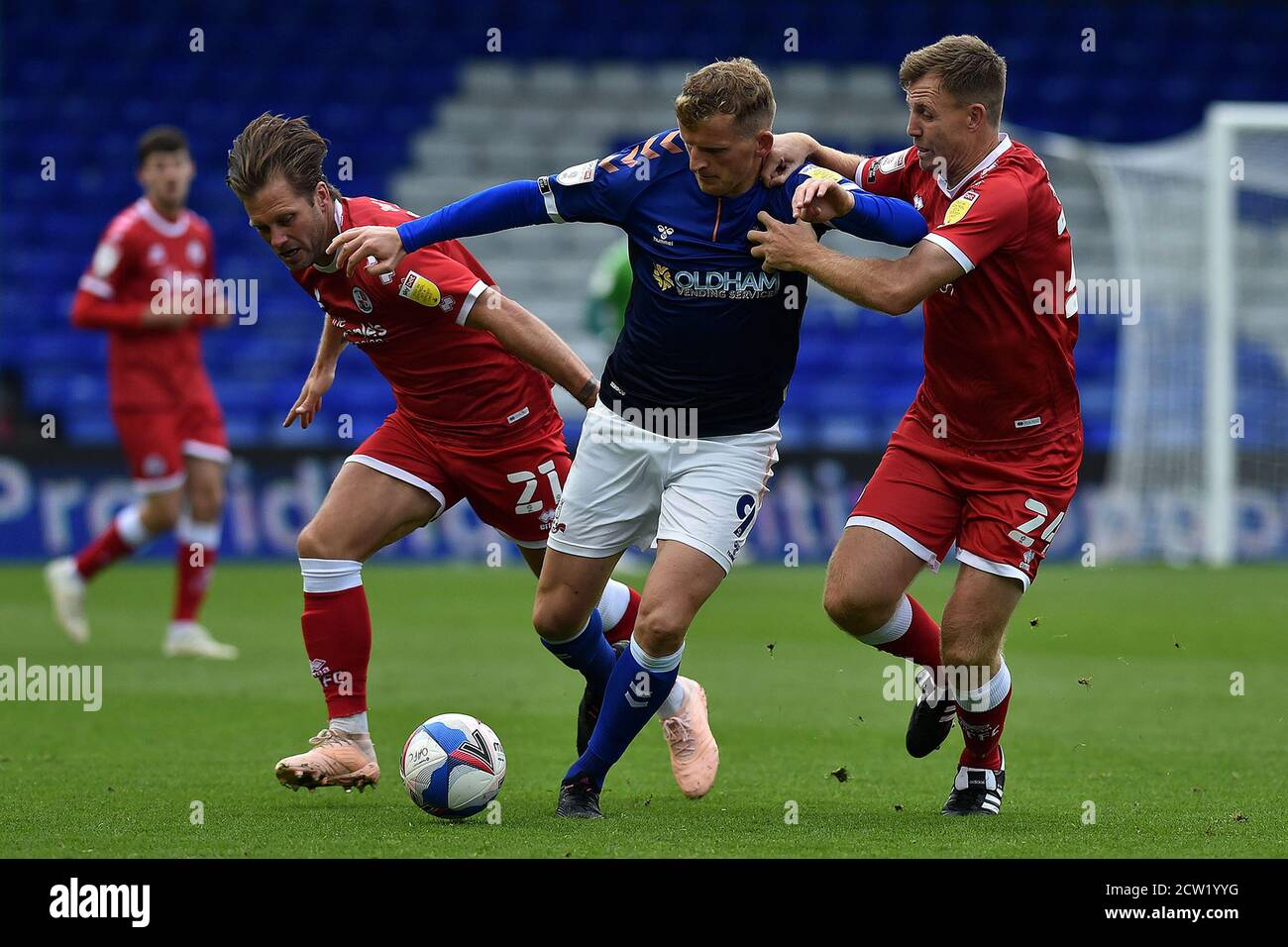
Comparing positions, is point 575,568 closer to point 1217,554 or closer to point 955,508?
point 955,508

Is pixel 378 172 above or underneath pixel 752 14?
underneath

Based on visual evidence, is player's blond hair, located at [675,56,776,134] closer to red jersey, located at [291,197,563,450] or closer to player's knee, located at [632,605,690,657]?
red jersey, located at [291,197,563,450]

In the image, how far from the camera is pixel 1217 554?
643 inches

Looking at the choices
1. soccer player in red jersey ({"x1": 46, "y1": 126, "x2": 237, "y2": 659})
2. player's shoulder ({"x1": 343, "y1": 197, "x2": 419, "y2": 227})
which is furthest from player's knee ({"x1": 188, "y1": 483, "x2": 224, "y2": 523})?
player's shoulder ({"x1": 343, "y1": 197, "x2": 419, "y2": 227})

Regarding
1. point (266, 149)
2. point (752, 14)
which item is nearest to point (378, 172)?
point (752, 14)

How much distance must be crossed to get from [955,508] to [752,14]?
16671 mm

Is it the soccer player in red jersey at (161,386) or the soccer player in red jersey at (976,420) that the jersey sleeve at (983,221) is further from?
the soccer player in red jersey at (161,386)

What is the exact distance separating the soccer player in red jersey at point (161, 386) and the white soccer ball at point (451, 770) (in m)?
4.90

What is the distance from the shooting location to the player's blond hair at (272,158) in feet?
18.2

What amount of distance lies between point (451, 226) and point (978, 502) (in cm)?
188

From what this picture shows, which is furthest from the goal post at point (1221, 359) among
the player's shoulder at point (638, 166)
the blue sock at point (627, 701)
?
the blue sock at point (627, 701)

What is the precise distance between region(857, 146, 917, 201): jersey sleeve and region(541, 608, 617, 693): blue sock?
171 cm

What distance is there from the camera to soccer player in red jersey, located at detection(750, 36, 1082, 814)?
543 cm

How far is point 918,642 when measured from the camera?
5836 mm
